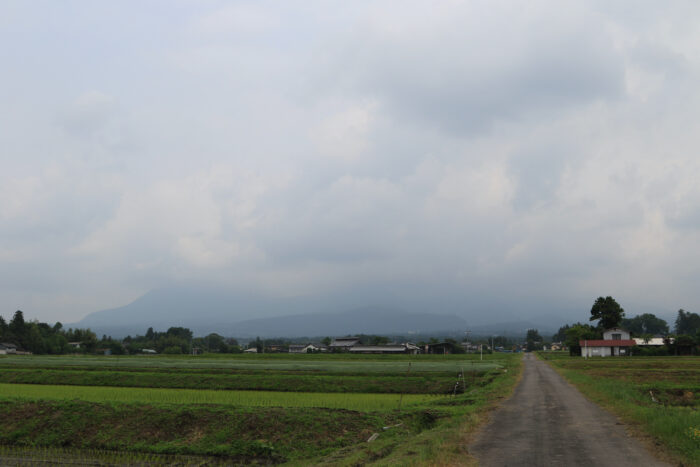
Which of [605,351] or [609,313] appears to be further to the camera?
[609,313]

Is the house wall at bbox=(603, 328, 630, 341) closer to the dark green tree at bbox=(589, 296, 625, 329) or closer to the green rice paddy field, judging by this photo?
the dark green tree at bbox=(589, 296, 625, 329)

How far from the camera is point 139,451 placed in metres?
18.3

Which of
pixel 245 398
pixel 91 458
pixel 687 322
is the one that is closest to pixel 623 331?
pixel 245 398

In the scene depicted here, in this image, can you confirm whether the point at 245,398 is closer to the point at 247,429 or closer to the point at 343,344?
the point at 247,429

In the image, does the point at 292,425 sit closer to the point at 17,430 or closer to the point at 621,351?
the point at 17,430

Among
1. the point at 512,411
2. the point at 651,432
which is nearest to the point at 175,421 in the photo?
the point at 512,411

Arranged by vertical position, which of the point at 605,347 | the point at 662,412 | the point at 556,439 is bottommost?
the point at 605,347

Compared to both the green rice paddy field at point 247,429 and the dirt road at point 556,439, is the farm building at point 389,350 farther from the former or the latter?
the dirt road at point 556,439

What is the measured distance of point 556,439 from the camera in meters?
14.3

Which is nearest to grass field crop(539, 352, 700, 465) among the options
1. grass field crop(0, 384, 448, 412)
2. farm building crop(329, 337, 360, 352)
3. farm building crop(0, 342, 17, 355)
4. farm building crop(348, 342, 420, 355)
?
grass field crop(0, 384, 448, 412)

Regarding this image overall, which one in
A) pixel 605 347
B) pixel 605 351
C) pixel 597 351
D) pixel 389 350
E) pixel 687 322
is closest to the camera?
pixel 605 351

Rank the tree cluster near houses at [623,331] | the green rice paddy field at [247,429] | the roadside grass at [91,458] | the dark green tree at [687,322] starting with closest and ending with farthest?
the green rice paddy field at [247,429], the roadside grass at [91,458], the tree cluster near houses at [623,331], the dark green tree at [687,322]

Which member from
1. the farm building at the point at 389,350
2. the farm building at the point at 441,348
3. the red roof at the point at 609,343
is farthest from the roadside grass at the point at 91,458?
the farm building at the point at 441,348

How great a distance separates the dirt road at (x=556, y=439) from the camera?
39.2ft
